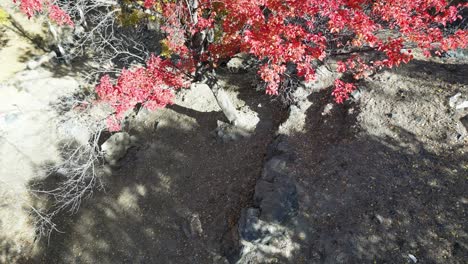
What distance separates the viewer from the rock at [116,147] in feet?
44.3

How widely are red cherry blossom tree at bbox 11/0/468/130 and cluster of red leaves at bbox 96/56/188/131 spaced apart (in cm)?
3

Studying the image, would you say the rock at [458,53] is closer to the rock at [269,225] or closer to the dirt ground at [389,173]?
the dirt ground at [389,173]

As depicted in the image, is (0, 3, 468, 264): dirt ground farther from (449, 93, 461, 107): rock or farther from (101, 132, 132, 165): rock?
(101, 132, 132, 165): rock

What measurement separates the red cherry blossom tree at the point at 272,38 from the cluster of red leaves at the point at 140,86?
33 mm

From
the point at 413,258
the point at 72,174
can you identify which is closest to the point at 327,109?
the point at 413,258

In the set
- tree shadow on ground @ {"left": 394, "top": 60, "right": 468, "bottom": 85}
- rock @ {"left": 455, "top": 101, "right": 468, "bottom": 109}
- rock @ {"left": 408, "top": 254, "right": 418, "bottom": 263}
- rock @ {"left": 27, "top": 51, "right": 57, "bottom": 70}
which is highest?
tree shadow on ground @ {"left": 394, "top": 60, "right": 468, "bottom": 85}

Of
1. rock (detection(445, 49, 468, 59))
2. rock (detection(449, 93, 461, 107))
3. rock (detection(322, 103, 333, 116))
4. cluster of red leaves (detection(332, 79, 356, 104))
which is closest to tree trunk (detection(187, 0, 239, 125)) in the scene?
rock (detection(322, 103, 333, 116))

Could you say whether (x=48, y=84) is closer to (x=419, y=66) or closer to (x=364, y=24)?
(x=364, y=24)

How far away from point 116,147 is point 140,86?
3865mm

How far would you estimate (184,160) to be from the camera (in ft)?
42.3

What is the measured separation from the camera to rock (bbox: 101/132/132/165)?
13.5m

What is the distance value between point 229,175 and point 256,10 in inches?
236

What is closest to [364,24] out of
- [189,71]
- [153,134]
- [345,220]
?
[345,220]

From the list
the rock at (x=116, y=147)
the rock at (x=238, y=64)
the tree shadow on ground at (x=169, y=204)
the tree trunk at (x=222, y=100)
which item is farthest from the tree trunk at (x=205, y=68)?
the rock at (x=116, y=147)
